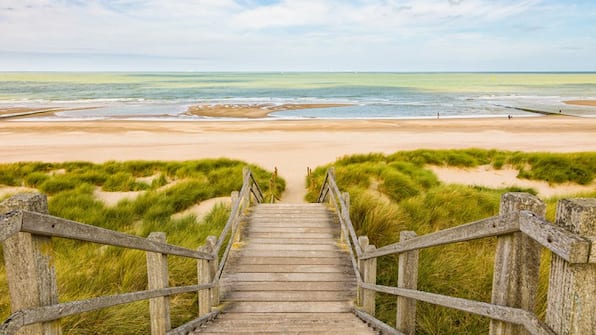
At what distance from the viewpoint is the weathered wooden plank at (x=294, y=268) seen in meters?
5.86

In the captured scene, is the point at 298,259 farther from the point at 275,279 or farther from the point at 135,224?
the point at 135,224

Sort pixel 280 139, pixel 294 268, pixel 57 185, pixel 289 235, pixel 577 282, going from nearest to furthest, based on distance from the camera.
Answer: pixel 577 282
pixel 294 268
pixel 289 235
pixel 57 185
pixel 280 139

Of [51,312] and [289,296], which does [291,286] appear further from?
[51,312]

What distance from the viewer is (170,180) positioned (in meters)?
14.0

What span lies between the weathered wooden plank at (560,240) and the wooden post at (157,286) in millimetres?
2570

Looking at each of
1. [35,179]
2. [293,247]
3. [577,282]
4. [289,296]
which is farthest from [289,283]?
[35,179]

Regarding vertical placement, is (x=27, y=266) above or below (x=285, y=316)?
above

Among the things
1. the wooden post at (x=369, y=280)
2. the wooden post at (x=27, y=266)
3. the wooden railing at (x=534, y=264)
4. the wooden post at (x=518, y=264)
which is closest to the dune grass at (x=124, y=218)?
the wooden post at (x=369, y=280)

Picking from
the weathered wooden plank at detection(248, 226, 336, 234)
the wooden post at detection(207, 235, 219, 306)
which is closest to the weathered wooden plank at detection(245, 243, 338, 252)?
the weathered wooden plank at detection(248, 226, 336, 234)

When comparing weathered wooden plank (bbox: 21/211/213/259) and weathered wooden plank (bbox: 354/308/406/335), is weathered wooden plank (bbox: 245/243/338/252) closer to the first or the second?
weathered wooden plank (bbox: 354/308/406/335)

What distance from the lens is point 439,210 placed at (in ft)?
27.8

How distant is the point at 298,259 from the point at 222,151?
1564 cm

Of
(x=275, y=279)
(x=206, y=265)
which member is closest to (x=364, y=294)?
(x=275, y=279)

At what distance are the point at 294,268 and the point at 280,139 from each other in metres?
19.3
